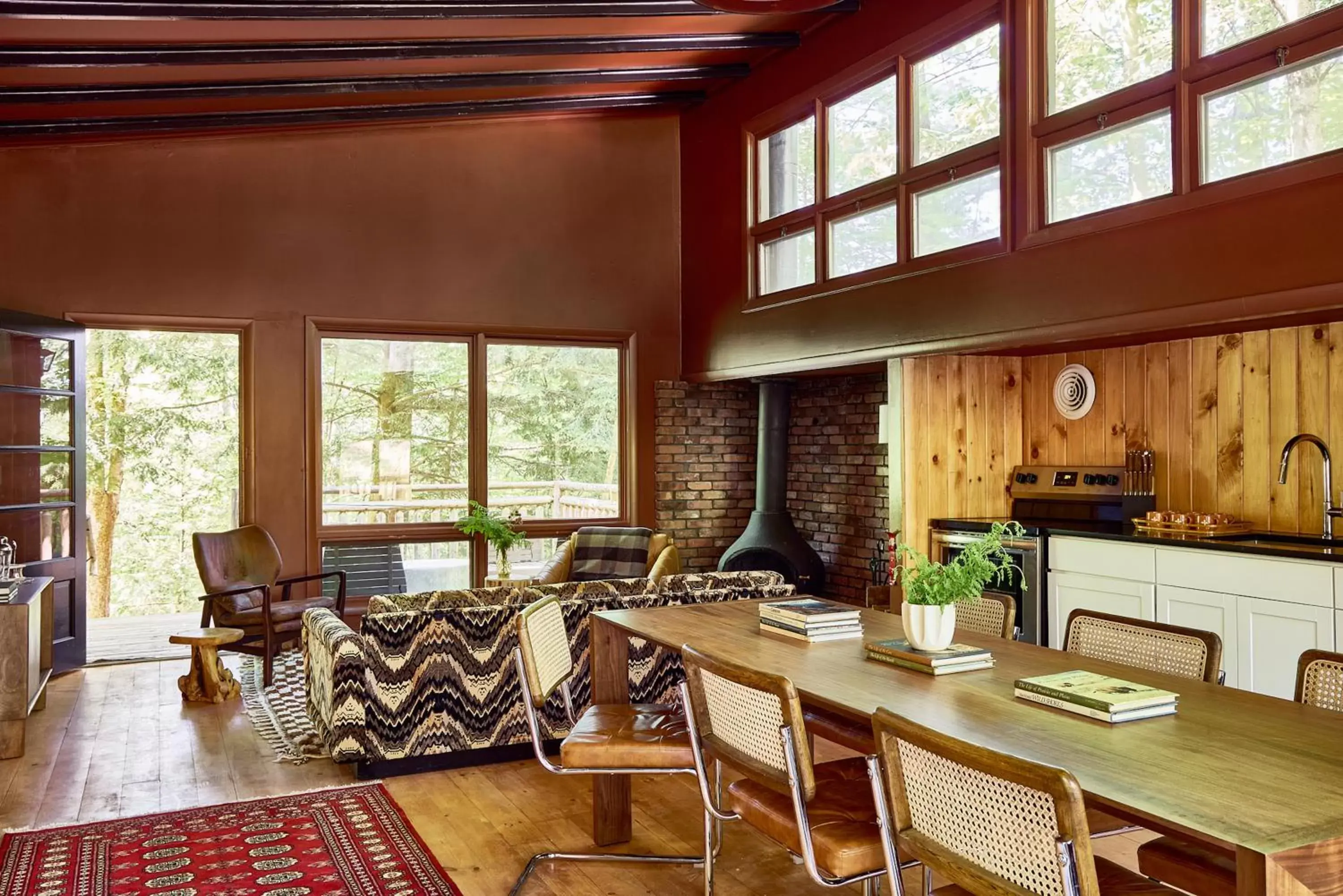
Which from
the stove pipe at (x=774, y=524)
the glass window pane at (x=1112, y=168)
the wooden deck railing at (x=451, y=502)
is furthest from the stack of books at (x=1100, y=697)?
the wooden deck railing at (x=451, y=502)

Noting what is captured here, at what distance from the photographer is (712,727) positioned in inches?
105

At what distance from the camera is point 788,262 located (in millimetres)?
7066

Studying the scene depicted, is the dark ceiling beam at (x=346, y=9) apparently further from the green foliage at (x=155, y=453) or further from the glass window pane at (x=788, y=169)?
the green foliage at (x=155, y=453)

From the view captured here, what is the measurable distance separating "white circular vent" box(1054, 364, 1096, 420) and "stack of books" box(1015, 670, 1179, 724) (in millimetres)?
3772

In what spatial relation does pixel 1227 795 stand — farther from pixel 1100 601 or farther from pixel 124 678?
pixel 124 678

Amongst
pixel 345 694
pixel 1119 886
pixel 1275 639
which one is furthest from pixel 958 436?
pixel 1119 886

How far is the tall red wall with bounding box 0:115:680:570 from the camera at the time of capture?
6.74 m

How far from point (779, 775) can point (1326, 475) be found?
11.5 ft

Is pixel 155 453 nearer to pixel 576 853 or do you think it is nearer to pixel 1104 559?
pixel 576 853

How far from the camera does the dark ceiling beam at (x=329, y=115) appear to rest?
636 centimetres

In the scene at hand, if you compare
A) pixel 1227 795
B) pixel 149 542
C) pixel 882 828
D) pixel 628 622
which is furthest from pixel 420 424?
pixel 1227 795

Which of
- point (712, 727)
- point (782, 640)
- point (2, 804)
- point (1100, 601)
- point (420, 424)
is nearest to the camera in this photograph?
point (712, 727)

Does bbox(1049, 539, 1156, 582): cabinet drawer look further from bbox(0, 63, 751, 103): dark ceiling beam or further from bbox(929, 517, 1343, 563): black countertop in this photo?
bbox(0, 63, 751, 103): dark ceiling beam

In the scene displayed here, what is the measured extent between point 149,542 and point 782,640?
18.8 feet
